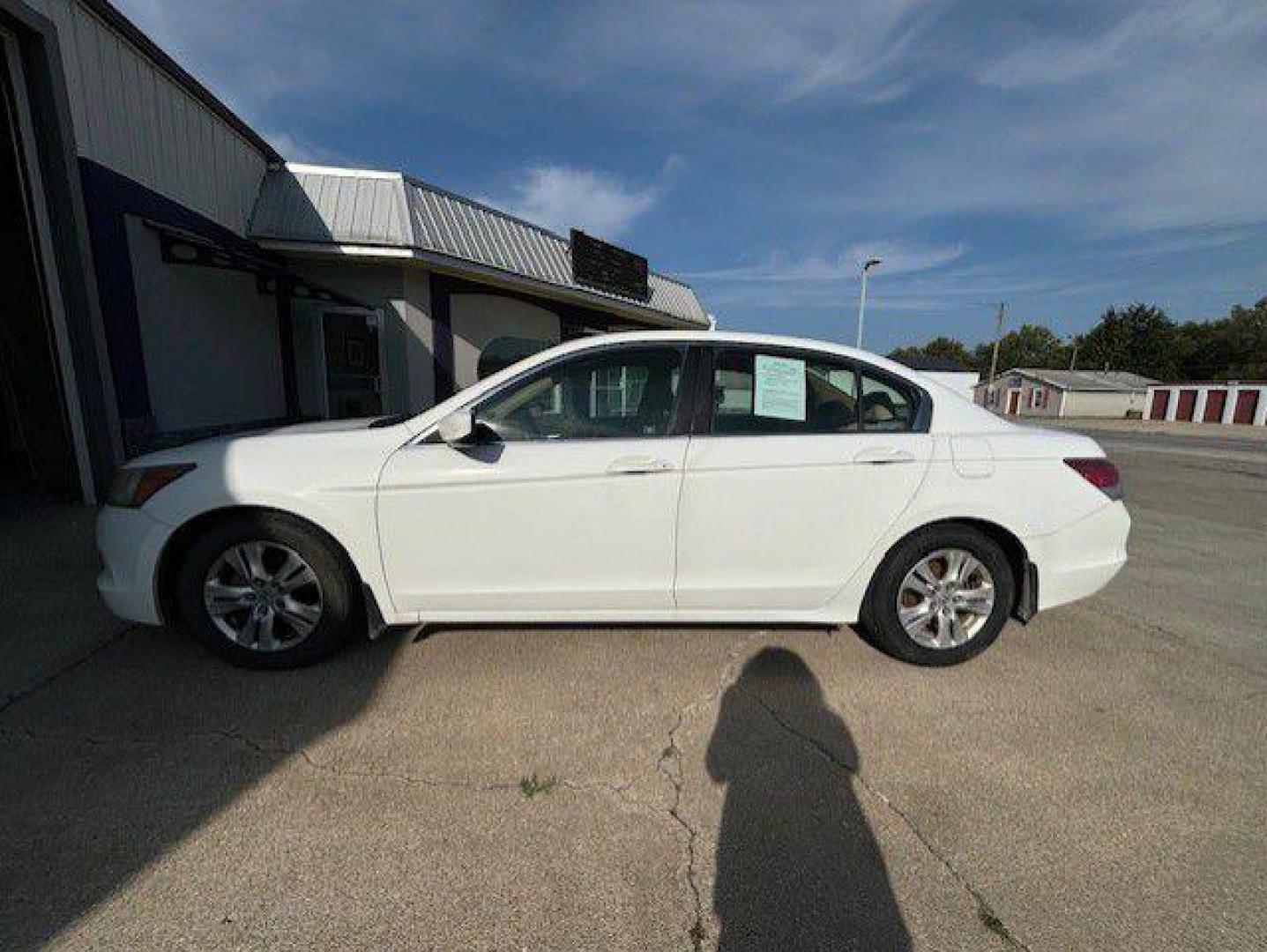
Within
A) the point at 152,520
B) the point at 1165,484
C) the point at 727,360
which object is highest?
the point at 727,360

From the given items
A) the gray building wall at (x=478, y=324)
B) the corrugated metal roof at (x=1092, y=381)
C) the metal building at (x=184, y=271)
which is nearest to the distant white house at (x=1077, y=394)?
the corrugated metal roof at (x=1092, y=381)

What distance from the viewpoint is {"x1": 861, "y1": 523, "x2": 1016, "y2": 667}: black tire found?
2.97m

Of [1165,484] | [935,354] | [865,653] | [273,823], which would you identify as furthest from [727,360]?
[935,354]

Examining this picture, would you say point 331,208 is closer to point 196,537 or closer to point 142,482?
point 142,482

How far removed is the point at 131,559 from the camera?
9.12ft

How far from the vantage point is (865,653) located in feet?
10.5

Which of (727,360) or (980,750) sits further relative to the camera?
(727,360)

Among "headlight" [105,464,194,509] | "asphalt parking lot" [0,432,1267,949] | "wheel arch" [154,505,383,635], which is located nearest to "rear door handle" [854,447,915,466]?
"asphalt parking lot" [0,432,1267,949]

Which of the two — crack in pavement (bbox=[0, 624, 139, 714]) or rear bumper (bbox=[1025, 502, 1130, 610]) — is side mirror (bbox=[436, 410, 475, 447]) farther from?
rear bumper (bbox=[1025, 502, 1130, 610])

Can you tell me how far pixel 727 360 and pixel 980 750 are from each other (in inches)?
79.9

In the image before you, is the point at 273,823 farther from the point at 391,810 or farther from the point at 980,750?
the point at 980,750

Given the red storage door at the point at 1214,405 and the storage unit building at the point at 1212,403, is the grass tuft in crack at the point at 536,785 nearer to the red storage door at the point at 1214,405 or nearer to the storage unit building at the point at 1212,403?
the storage unit building at the point at 1212,403

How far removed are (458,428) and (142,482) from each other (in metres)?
1.56

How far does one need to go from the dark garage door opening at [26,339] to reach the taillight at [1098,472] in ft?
26.7
